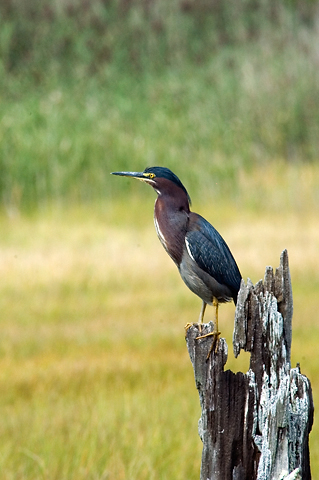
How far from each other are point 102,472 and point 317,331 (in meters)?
4.07

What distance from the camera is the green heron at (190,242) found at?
2.75 m

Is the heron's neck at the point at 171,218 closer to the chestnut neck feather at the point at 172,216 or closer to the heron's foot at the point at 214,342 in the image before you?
the chestnut neck feather at the point at 172,216

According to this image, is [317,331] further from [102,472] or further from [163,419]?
[102,472]

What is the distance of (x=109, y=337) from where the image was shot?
7.98m

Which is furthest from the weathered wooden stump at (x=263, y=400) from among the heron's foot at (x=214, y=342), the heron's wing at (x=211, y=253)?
the heron's wing at (x=211, y=253)

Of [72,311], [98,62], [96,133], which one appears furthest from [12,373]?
[98,62]

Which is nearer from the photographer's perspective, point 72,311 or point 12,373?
point 12,373

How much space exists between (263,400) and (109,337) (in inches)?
215

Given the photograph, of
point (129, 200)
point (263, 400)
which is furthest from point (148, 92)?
point (263, 400)

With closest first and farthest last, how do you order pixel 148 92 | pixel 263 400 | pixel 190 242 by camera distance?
pixel 263 400, pixel 190 242, pixel 148 92

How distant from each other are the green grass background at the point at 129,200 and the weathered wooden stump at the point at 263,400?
2.13 metres

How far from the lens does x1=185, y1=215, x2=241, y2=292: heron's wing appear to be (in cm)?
287

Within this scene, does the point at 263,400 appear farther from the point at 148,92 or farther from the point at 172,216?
the point at 148,92

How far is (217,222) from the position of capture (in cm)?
1361
